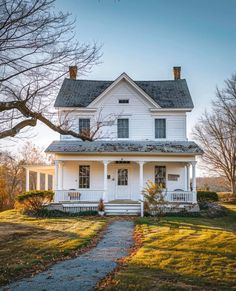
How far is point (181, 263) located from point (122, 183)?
15.8 m

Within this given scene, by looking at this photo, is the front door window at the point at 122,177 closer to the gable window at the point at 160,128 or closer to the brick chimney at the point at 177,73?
the gable window at the point at 160,128

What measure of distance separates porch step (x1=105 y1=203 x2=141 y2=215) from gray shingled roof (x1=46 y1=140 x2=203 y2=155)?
3.35 metres

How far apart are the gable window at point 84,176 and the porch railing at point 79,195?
0.84 m

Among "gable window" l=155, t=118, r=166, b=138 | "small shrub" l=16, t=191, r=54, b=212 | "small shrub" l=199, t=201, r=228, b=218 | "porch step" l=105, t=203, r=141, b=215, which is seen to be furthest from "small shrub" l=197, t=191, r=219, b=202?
"small shrub" l=16, t=191, r=54, b=212

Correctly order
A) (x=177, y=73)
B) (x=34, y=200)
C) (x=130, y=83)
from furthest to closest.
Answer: (x=177, y=73) < (x=130, y=83) < (x=34, y=200)

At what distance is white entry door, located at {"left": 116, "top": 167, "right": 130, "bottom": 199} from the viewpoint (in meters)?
24.8

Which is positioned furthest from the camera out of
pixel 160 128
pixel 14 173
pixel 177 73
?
pixel 14 173

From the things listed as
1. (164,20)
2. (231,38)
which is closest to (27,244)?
(164,20)

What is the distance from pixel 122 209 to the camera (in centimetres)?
2223

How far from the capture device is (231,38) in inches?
532

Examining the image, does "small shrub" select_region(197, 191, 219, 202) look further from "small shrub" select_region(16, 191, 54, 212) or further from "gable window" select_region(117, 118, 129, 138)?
"small shrub" select_region(16, 191, 54, 212)

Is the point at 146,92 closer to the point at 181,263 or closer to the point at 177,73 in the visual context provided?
the point at 177,73

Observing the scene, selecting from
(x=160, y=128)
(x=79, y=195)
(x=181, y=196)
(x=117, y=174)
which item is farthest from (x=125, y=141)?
(x=181, y=196)

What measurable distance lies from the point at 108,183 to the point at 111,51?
15777mm
